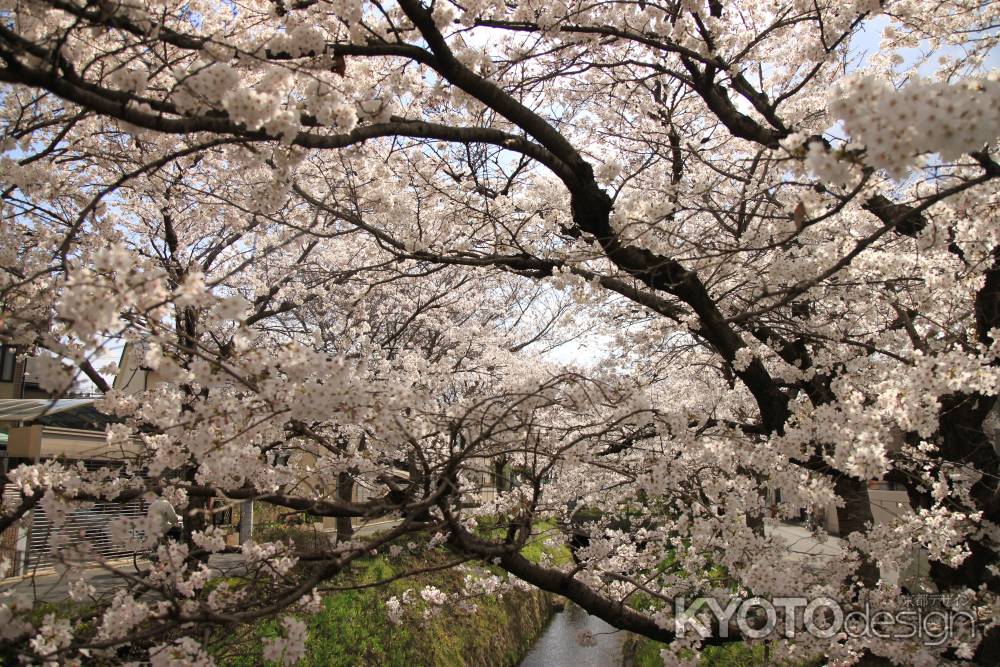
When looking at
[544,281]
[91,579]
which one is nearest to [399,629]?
[91,579]

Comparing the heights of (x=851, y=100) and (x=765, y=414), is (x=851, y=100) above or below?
above

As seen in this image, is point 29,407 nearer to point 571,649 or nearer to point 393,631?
point 393,631

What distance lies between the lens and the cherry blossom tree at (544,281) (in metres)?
2.44

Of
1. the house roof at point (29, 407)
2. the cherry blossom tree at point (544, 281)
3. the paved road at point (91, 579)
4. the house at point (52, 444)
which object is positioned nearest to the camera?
the cherry blossom tree at point (544, 281)

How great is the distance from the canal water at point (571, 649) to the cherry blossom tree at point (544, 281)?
6.33m

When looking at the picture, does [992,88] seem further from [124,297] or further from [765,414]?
[765,414]

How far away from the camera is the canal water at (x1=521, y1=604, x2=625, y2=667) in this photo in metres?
12.3

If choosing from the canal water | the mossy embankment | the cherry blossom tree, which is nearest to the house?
the mossy embankment

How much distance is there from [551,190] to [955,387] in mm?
4753

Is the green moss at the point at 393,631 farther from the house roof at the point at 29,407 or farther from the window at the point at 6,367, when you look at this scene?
the window at the point at 6,367

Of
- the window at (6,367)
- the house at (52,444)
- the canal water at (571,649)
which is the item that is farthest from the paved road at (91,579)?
the window at (6,367)

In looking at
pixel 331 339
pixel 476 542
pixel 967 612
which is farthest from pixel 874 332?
pixel 331 339

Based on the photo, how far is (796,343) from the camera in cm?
567

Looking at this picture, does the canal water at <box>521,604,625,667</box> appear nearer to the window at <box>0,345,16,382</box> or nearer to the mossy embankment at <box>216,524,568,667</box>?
the mossy embankment at <box>216,524,568,667</box>
